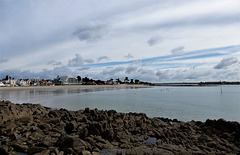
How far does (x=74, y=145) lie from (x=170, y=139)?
480 cm

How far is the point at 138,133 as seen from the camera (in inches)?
370

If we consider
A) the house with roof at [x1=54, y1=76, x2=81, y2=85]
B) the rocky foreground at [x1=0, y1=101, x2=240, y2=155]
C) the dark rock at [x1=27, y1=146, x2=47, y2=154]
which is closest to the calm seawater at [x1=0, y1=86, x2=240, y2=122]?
the rocky foreground at [x1=0, y1=101, x2=240, y2=155]

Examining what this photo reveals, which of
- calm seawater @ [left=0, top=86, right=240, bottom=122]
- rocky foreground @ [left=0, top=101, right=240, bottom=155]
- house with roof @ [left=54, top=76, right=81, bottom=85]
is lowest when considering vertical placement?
calm seawater @ [left=0, top=86, right=240, bottom=122]

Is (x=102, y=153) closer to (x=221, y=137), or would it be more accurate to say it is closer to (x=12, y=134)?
(x=12, y=134)

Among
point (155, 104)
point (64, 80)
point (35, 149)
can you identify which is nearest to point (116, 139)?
point (35, 149)

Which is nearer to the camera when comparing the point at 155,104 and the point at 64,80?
the point at 155,104

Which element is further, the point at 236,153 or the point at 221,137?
the point at 221,137

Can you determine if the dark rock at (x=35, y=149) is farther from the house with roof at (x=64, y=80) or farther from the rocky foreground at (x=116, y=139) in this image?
the house with roof at (x=64, y=80)

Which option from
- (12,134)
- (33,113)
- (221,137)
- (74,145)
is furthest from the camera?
(33,113)

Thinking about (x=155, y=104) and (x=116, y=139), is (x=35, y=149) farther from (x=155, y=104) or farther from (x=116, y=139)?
(x=155, y=104)

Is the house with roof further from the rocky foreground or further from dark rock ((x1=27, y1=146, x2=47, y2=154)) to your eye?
dark rock ((x1=27, y1=146, x2=47, y2=154))

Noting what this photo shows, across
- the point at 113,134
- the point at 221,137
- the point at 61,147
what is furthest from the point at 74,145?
the point at 221,137

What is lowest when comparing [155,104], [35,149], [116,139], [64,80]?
[155,104]

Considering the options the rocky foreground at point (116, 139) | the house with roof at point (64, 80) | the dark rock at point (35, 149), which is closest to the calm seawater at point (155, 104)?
the rocky foreground at point (116, 139)
